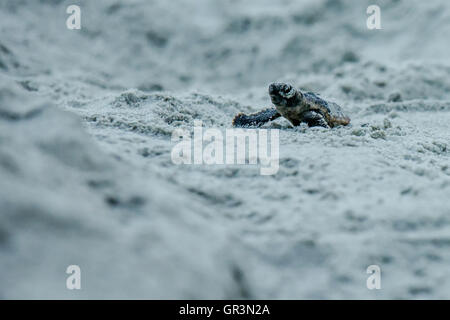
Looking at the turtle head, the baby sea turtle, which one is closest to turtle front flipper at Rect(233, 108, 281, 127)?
the baby sea turtle

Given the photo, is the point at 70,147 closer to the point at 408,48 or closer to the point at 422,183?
the point at 422,183

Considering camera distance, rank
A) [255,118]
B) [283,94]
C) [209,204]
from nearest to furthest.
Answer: [209,204], [283,94], [255,118]

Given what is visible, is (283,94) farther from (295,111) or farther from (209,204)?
(209,204)

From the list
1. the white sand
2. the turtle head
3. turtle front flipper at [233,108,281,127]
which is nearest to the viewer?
the white sand

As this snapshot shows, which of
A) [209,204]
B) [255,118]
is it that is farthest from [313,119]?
[209,204]

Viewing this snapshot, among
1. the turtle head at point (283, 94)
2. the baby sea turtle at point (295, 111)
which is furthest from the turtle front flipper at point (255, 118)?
the turtle head at point (283, 94)

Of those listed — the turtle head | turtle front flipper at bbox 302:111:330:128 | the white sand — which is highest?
the turtle head

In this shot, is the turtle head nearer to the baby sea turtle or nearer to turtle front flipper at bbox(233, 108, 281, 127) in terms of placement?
the baby sea turtle
